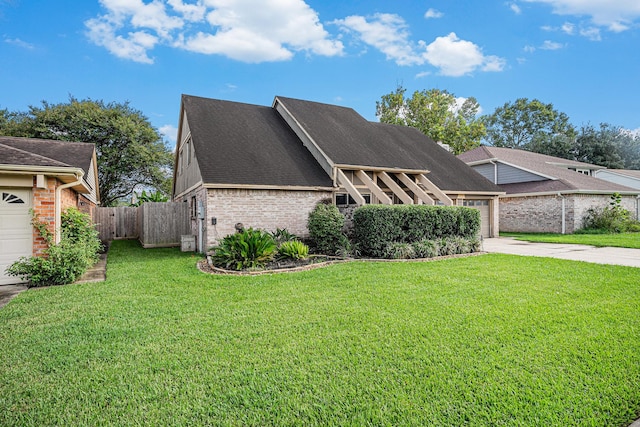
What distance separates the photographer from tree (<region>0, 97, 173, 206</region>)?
22.9 meters

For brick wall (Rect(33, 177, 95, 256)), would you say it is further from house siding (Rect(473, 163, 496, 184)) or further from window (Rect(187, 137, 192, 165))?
house siding (Rect(473, 163, 496, 184))

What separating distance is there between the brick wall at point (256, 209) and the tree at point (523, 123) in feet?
133

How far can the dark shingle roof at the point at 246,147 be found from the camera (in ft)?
37.0

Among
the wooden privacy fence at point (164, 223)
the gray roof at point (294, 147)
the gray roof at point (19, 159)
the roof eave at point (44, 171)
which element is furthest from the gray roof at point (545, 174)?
the gray roof at point (19, 159)

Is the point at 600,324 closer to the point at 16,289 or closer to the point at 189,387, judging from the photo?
the point at 189,387

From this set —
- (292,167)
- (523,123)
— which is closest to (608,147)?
(523,123)

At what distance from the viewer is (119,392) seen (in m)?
2.83

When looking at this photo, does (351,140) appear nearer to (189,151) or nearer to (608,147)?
(189,151)

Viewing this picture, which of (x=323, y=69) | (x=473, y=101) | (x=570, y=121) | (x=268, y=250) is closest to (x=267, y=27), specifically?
(x=323, y=69)

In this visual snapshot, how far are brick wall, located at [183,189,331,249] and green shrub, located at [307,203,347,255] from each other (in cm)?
130

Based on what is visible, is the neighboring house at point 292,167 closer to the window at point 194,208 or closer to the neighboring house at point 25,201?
the window at point 194,208

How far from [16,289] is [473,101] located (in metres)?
43.8

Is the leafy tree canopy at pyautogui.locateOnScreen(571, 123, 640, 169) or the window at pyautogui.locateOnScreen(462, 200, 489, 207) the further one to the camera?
the leafy tree canopy at pyautogui.locateOnScreen(571, 123, 640, 169)

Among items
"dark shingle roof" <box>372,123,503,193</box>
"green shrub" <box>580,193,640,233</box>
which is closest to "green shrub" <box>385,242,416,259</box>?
"dark shingle roof" <box>372,123,503,193</box>
